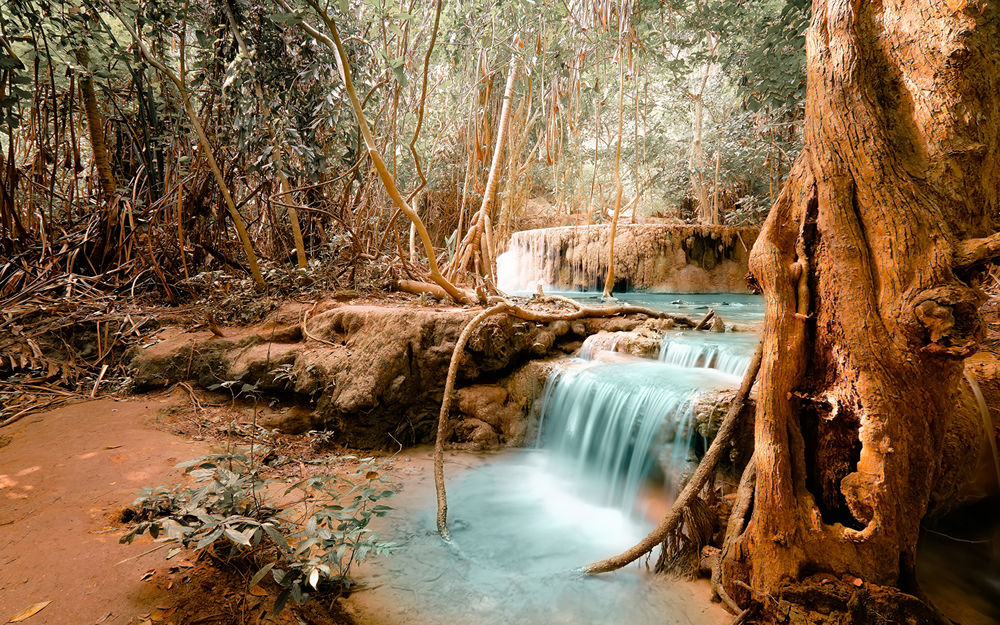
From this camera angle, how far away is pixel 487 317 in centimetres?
424

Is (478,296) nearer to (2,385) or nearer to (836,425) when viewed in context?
(836,425)

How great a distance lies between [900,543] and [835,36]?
2296 millimetres

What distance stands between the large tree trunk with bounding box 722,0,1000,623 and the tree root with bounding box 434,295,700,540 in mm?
439

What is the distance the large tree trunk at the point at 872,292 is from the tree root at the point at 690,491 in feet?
0.93

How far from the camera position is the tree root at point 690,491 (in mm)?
2461

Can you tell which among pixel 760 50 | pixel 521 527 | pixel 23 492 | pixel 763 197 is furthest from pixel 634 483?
pixel 763 197

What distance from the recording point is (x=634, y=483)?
3420mm

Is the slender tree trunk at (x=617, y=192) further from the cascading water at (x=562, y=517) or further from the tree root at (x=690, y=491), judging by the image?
the tree root at (x=690, y=491)

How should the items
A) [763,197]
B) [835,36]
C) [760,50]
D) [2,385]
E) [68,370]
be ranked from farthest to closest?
[763,197] → [760,50] → [68,370] → [2,385] → [835,36]

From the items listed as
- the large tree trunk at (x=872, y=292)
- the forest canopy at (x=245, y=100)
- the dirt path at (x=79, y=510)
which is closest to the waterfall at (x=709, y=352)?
the large tree trunk at (x=872, y=292)

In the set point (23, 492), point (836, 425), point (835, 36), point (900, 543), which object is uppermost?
point (835, 36)

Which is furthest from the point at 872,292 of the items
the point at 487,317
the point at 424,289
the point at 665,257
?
the point at 665,257

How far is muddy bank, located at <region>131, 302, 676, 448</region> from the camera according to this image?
13.7ft

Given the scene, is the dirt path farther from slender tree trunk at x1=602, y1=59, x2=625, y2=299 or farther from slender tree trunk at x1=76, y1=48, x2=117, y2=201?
slender tree trunk at x1=602, y1=59, x2=625, y2=299
